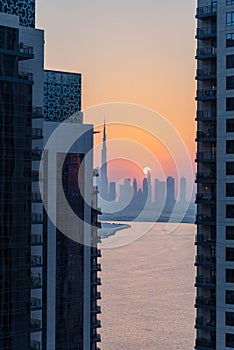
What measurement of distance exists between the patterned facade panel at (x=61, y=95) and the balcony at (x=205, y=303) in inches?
862

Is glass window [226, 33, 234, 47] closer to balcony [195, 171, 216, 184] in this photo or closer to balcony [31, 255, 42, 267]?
balcony [195, 171, 216, 184]

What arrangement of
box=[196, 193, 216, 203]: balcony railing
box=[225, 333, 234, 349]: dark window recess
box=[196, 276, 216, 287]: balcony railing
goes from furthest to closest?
box=[196, 193, 216, 203]: balcony railing, box=[196, 276, 216, 287]: balcony railing, box=[225, 333, 234, 349]: dark window recess

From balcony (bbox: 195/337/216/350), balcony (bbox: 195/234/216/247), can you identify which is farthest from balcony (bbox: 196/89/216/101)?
balcony (bbox: 195/337/216/350)

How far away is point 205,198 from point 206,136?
2.37 metres

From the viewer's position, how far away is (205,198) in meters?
29.2

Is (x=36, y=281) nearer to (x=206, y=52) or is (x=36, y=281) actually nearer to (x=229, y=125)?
(x=229, y=125)

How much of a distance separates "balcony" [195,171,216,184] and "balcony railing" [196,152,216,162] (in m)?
0.56

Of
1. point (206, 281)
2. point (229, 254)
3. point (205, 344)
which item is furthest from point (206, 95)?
point (205, 344)

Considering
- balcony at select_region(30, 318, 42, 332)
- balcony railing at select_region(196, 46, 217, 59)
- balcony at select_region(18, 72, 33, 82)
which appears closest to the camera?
balcony railing at select_region(196, 46, 217, 59)

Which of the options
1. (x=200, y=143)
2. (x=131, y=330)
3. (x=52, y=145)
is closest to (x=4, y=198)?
(x=200, y=143)

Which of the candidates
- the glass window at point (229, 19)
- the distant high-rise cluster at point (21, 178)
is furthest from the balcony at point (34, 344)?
the glass window at point (229, 19)

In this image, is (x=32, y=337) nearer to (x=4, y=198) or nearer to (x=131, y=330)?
(x=4, y=198)

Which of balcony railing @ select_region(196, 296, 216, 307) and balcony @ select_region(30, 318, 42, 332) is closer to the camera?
balcony railing @ select_region(196, 296, 216, 307)

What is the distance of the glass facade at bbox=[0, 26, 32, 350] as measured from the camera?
95.1ft
